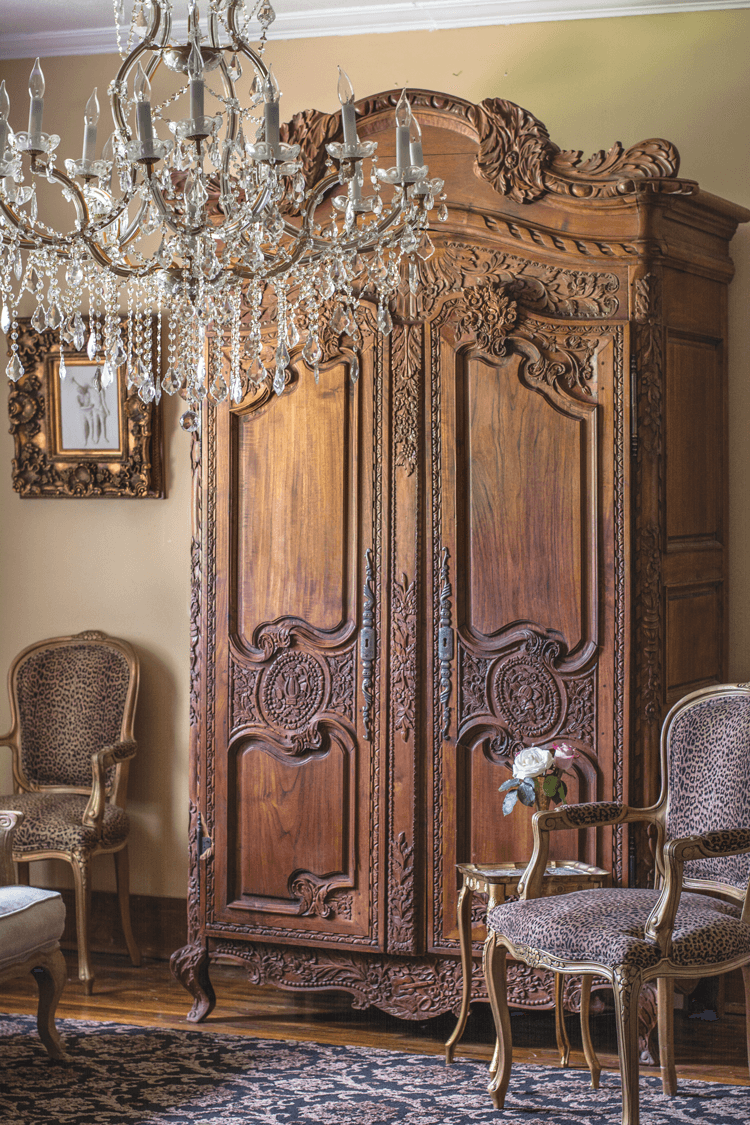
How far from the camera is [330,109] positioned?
4.17m

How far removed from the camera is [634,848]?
333cm

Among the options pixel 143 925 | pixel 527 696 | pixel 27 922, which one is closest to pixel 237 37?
pixel 527 696

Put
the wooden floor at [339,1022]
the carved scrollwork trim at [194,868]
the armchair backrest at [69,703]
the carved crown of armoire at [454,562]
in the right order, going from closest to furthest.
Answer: the carved crown of armoire at [454,562], the wooden floor at [339,1022], the carved scrollwork trim at [194,868], the armchair backrest at [69,703]

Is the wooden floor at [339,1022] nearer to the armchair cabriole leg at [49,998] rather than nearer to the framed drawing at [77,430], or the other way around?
the armchair cabriole leg at [49,998]

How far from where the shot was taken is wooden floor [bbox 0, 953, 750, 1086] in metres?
3.45

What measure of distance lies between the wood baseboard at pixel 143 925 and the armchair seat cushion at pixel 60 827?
14.1 inches

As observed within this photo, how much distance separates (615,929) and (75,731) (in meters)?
2.20

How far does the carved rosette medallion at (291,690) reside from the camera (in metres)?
3.61

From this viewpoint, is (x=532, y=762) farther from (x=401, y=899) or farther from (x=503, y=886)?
(x=401, y=899)

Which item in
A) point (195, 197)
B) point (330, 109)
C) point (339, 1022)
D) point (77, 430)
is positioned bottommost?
point (339, 1022)

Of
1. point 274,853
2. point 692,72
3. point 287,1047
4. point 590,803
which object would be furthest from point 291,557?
point 692,72

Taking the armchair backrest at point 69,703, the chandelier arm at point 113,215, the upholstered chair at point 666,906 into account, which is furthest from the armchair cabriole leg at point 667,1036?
the chandelier arm at point 113,215

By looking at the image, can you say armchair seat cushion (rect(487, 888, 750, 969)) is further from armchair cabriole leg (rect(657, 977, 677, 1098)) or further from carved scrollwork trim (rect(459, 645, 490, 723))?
carved scrollwork trim (rect(459, 645, 490, 723))

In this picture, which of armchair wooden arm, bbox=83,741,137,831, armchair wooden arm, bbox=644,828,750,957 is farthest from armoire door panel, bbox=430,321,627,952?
armchair wooden arm, bbox=83,741,137,831
